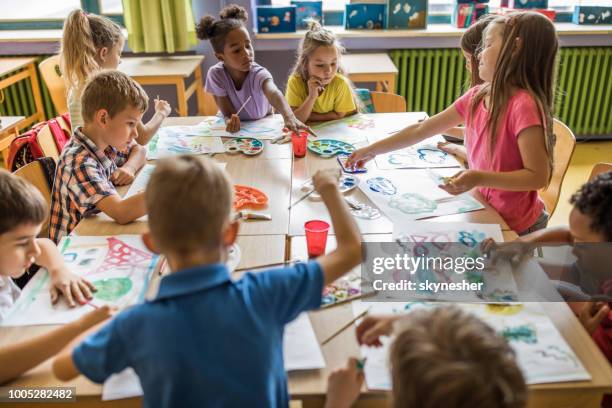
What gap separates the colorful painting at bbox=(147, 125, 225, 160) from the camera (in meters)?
2.16

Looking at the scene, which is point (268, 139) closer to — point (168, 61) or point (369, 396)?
point (369, 396)

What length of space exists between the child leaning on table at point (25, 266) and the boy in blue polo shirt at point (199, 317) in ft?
0.51

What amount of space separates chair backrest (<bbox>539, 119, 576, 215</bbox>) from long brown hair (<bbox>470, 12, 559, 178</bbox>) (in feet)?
1.63

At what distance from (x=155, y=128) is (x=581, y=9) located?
3.38 meters

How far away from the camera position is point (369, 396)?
1009mm

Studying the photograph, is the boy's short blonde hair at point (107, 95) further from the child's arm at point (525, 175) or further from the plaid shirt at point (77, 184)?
the child's arm at point (525, 175)

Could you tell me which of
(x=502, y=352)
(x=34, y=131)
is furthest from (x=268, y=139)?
(x=502, y=352)

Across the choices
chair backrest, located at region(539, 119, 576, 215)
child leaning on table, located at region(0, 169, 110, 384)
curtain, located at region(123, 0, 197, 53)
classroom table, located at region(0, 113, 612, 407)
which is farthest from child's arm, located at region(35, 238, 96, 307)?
curtain, located at region(123, 0, 197, 53)

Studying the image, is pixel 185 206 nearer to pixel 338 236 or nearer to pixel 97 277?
pixel 338 236

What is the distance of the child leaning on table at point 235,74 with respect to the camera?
2479 mm

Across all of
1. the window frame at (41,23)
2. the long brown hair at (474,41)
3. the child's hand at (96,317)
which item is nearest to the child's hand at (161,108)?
the long brown hair at (474,41)

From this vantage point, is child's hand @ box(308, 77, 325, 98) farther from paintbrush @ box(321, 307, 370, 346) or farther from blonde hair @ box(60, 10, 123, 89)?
paintbrush @ box(321, 307, 370, 346)

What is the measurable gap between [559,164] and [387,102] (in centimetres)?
104

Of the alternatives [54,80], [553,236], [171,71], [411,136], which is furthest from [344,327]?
[54,80]
